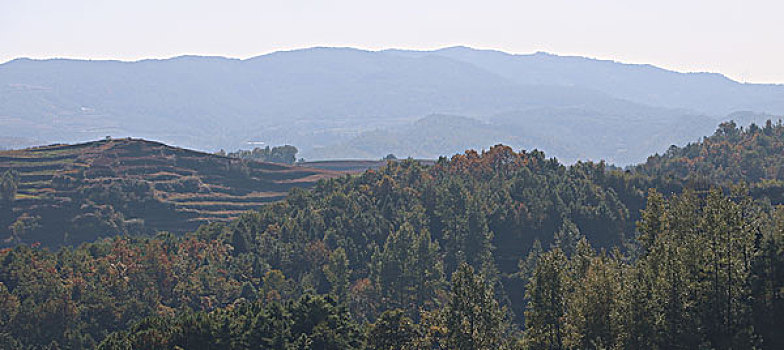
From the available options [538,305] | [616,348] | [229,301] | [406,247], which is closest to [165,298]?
[229,301]

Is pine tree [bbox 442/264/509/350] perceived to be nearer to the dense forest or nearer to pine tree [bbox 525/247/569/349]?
the dense forest

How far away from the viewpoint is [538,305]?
9525cm

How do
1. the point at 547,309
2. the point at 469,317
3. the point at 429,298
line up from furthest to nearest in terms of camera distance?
1. the point at 429,298
2. the point at 469,317
3. the point at 547,309

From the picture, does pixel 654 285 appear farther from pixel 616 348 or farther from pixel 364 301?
pixel 364 301

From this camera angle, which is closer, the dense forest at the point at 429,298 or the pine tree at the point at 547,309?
the dense forest at the point at 429,298

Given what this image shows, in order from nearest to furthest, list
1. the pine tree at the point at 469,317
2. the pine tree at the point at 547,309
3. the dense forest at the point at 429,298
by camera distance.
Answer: the dense forest at the point at 429,298, the pine tree at the point at 547,309, the pine tree at the point at 469,317

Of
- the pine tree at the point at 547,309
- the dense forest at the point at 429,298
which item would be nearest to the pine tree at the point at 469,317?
the dense forest at the point at 429,298

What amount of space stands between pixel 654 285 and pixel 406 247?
266ft

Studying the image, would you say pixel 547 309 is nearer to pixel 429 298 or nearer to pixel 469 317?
pixel 469 317

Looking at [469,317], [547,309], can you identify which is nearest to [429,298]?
[469,317]

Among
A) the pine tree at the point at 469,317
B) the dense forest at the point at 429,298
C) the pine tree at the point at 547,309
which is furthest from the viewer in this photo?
the pine tree at the point at 469,317

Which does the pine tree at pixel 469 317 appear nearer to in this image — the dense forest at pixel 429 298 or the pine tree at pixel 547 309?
the dense forest at pixel 429 298

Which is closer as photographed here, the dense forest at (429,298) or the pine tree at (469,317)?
the dense forest at (429,298)

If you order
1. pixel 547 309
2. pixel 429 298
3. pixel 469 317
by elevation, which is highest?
pixel 547 309
